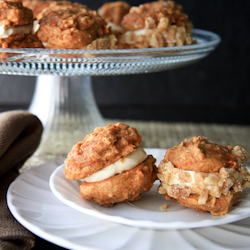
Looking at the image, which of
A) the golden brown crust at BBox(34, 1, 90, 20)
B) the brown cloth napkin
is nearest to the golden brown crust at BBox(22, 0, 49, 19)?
the golden brown crust at BBox(34, 1, 90, 20)

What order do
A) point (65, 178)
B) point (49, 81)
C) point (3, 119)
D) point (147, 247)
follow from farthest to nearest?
point (49, 81), point (3, 119), point (65, 178), point (147, 247)

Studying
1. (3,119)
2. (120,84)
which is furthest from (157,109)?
(3,119)

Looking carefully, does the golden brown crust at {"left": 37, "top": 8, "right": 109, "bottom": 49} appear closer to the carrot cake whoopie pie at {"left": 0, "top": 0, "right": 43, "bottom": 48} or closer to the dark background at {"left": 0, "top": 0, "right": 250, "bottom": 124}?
the carrot cake whoopie pie at {"left": 0, "top": 0, "right": 43, "bottom": 48}

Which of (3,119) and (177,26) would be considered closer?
(3,119)

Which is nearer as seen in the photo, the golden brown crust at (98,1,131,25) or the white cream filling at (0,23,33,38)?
the white cream filling at (0,23,33,38)

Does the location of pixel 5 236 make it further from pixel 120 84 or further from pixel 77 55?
pixel 120 84

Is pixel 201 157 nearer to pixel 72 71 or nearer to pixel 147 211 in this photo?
pixel 147 211

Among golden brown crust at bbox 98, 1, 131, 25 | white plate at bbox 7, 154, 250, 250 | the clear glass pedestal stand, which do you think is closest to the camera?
white plate at bbox 7, 154, 250, 250
